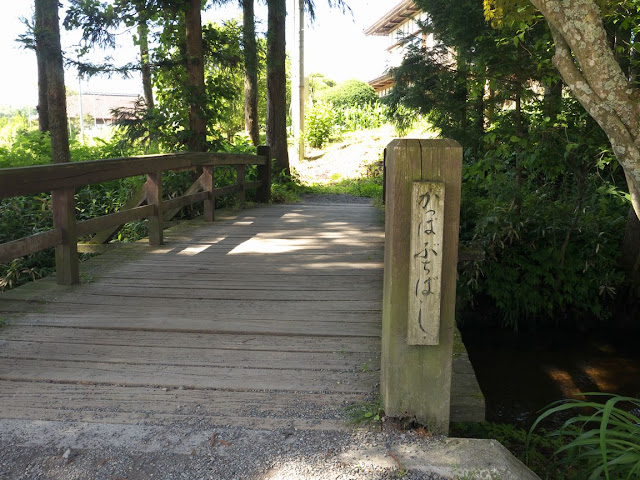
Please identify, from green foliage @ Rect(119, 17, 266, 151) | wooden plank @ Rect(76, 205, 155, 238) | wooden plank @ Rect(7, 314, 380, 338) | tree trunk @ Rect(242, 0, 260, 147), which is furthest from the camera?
tree trunk @ Rect(242, 0, 260, 147)

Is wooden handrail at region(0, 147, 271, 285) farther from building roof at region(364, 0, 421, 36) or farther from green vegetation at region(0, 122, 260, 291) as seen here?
building roof at region(364, 0, 421, 36)

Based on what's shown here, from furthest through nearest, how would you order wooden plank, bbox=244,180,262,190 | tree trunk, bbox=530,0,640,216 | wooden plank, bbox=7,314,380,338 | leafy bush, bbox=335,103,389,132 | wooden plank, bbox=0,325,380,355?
leafy bush, bbox=335,103,389,132 → wooden plank, bbox=244,180,262,190 → wooden plank, bbox=7,314,380,338 → wooden plank, bbox=0,325,380,355 → tree trunk, bbox=530,0,640,216

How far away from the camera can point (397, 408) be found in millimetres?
2377

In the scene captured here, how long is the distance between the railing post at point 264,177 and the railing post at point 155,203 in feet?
14.5

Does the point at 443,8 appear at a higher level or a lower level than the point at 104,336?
higher

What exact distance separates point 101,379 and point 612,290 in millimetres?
5521

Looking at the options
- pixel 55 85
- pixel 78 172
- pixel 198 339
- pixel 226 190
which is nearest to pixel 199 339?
pixel 198 339

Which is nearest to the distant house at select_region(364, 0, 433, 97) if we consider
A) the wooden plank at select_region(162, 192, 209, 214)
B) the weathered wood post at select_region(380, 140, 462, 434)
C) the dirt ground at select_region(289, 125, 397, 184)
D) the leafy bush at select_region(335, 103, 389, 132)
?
the leafy bush at select_region(335, 103, 389, 132)

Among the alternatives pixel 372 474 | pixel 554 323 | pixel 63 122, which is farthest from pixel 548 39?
pixel 63 122

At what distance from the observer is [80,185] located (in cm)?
465

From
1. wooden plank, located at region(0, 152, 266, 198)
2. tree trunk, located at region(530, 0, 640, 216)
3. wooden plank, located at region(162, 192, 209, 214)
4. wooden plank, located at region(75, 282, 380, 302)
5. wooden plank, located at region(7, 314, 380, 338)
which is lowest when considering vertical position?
wooden plank, located at region(7, 314, 380, 338)

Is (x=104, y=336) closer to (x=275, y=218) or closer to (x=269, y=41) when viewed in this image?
(x=275, y=218)

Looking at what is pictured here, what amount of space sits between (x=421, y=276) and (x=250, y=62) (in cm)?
808

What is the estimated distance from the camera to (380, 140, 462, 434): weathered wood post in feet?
7.23
